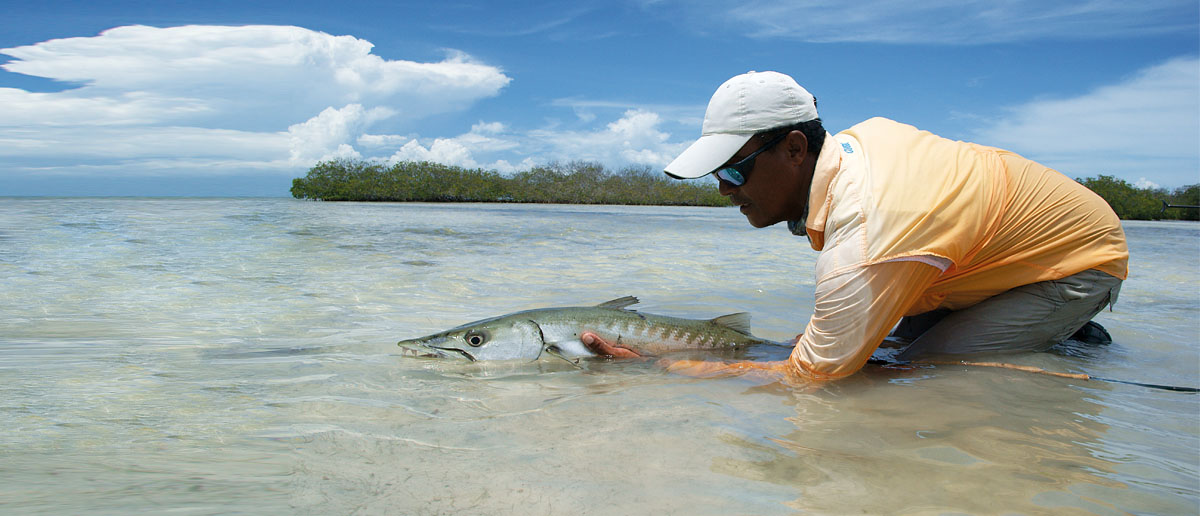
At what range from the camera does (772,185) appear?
9.66 feet

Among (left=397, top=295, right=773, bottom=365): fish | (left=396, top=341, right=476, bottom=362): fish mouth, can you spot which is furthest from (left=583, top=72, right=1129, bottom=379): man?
(left=396, top=341, right=476, bottom=362): fish mouth

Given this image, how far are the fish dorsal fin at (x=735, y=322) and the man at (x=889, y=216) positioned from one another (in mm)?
576

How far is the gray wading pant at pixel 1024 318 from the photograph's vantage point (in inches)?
133

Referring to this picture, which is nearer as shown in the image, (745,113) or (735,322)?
(745,113)

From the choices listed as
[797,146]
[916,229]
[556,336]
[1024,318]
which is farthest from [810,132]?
[1024,318]

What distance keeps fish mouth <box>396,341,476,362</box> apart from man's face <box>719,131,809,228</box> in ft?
5.37

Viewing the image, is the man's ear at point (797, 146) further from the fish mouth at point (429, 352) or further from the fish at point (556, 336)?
the fish mouth at point (429, 352)

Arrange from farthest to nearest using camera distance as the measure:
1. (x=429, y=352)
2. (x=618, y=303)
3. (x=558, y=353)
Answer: (x=618, y=303)
(x=429, y=352)
(x=558, y=353)

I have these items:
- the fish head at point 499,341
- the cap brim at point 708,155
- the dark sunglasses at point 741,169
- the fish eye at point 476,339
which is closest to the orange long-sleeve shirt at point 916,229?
the dark sunglasses at point 741,169

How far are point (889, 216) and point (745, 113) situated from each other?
0.72 meters

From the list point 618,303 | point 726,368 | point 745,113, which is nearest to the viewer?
point 745,113

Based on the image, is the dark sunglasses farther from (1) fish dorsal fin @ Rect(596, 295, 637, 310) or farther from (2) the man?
(1) fish dorsal fin @ Rect(596, 295, 637, 310)

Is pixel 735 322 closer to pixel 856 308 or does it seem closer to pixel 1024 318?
pixel 856 308

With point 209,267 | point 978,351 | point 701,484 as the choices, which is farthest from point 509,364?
point 209,267
